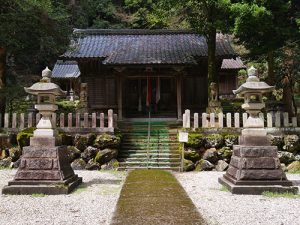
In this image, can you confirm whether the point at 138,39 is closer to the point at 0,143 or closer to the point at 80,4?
the point at 0,143

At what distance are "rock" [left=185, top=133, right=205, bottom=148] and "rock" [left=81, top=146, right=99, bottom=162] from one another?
332cm

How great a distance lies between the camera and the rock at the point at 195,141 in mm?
12336

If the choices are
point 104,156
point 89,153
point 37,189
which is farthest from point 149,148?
point 37,189

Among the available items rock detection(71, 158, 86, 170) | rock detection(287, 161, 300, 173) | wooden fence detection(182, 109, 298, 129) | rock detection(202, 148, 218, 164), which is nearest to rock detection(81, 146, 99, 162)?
rock detection(71, 158, 86, 170)

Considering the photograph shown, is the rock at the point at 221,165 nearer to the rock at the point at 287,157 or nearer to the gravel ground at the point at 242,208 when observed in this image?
the rock at the point at 287,157

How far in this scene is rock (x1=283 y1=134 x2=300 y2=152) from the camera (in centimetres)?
1203

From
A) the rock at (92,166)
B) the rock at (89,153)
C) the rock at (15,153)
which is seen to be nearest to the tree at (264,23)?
the rock at (89,153)

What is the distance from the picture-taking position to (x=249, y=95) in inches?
313

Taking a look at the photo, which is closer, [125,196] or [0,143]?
[125,196]

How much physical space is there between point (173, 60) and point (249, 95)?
844cm

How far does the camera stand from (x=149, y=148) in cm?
1314

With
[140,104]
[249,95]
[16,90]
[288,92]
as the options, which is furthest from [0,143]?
[288,92]

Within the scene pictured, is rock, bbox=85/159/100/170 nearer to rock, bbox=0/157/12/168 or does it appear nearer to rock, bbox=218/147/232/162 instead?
rock, bbox=0/157/12/168

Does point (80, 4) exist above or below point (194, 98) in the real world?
above
